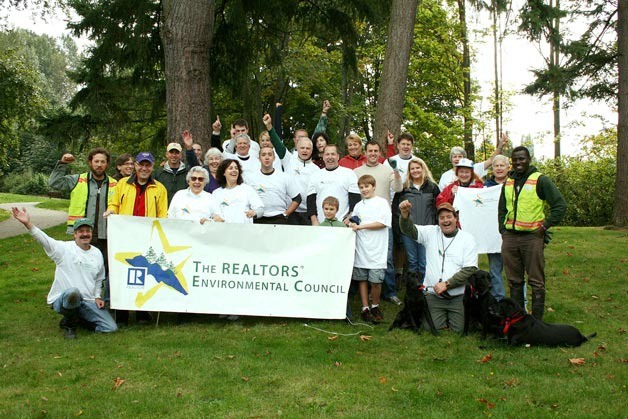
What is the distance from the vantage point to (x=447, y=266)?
22.0 ft

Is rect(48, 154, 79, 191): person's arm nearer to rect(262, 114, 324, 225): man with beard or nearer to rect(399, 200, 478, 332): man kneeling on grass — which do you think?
rect(262, 114, 324, 225): man with beard

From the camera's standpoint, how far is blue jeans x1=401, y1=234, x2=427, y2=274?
25.0 ft

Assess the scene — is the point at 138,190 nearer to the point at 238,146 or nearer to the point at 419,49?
the point at 238,146

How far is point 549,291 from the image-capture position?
8875mm

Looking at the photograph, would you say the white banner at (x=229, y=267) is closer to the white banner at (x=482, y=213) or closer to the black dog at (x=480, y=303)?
the black dog at (x=480, y=303)

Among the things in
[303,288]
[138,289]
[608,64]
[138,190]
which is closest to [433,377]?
[303,288]

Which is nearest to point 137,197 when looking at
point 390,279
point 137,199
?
point 137,199

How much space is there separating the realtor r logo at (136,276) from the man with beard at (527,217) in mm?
4086

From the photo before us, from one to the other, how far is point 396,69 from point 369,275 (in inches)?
171

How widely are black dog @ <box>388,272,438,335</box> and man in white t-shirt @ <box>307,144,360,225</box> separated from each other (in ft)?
4.50

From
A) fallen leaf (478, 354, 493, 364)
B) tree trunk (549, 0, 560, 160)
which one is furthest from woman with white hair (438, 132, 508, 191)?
tree trunk (549, 0, 560, 160)

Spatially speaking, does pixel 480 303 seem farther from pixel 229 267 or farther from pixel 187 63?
pixel 187 63

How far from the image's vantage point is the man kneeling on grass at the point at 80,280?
259 inches

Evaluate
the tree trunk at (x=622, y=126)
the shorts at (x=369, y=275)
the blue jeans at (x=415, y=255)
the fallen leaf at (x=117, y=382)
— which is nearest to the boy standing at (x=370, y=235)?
the shorts at (x=369, y=275)
